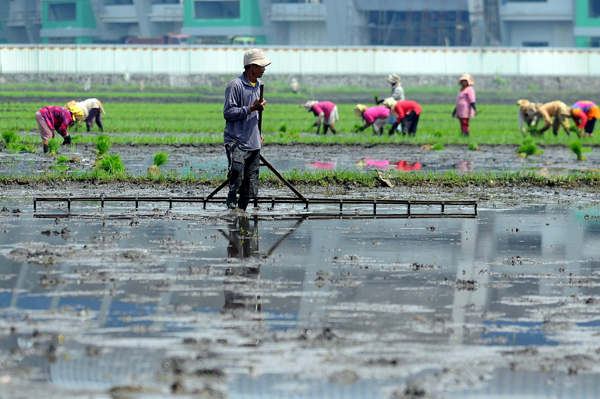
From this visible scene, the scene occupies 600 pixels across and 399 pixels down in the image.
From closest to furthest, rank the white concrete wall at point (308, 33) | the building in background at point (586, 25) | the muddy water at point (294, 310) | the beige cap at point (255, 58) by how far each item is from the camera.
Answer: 1. the muddy water at point (294, 310)
2. the beige cap at point (255, 58)
3. the building in background at point (586, 25)
4. the white concrete wall at point (308, 33)

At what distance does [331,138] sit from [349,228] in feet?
48.1

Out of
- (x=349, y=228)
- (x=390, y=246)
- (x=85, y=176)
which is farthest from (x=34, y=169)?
(x=390, y=246)

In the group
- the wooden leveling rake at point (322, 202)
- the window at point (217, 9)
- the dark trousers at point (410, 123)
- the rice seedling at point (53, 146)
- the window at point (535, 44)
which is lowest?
the wooden leveling rake at point (322, 202)

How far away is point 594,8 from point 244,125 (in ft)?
241

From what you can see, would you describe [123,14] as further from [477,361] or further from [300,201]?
[477,361]

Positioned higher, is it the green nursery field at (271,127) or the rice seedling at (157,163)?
the green nursery field at (271,127)

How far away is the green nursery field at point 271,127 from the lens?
25.9m

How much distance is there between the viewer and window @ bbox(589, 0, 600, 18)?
263 ft

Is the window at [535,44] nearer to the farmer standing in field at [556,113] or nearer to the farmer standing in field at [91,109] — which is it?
the farmer standing in field at [556,113]

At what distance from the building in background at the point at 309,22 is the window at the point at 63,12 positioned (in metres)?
0.09

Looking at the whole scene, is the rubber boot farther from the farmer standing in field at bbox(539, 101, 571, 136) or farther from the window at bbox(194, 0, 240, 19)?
the window at bbox(194, 0, 240, 19)

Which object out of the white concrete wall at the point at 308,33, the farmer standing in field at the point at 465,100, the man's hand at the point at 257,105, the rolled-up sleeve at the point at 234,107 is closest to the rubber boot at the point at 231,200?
the rolled-up sleeve at the point at 234,107

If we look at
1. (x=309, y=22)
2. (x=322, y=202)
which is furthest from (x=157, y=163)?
(x=309, y=22)

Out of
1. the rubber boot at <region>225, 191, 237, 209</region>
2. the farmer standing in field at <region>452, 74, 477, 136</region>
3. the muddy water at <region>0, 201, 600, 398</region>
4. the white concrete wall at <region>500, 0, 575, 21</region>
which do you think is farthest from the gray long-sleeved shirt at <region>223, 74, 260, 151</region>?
the white concrete wall at <region>500, 0, 575, 21</region>
